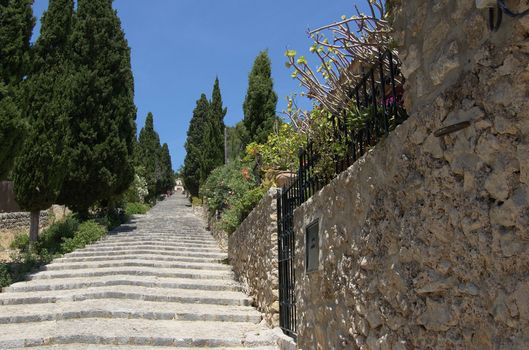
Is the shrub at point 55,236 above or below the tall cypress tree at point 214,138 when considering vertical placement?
below

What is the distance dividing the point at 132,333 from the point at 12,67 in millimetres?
6535

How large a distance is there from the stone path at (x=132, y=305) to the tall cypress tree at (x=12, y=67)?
8.72ft

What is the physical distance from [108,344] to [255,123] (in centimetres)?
1404

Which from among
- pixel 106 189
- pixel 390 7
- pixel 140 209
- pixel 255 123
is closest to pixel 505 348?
pixel 390 7

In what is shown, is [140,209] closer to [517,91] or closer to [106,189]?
[106,189]

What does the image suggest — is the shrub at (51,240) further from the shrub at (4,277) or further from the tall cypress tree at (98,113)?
the shrub at (4,277)

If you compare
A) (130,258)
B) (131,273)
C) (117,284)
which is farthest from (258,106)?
(117,284)

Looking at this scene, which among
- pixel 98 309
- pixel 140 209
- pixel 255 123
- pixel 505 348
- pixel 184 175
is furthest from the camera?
pixel 184 175

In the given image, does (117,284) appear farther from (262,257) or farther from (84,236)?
(84,236)

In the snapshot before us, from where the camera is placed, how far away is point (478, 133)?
77.5 inches

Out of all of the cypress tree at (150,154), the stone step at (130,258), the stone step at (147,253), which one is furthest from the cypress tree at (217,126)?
the stone step at (130,258)

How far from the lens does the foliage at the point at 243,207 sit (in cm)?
962

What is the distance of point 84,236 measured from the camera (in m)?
14.9

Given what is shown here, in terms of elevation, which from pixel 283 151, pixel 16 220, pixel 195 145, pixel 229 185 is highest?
pixel 195 145
